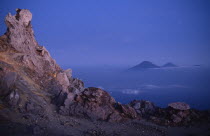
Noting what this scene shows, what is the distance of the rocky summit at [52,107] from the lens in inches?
491

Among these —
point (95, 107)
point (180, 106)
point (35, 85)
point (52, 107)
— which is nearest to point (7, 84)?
point (35, 85)

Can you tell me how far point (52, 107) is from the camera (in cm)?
1645

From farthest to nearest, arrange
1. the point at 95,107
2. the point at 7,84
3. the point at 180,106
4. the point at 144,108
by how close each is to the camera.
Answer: the point at 144,108, the point at 180,106, the point at 95,107, the point at 7,84

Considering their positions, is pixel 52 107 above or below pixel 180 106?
above

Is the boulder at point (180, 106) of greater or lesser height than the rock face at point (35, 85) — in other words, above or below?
below

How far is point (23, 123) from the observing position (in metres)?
11.8

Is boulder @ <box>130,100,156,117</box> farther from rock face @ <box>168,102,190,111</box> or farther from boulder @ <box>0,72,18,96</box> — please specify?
boulder @ <box>0,72,18,96</box>

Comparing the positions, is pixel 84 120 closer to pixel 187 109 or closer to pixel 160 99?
pixel 187 109

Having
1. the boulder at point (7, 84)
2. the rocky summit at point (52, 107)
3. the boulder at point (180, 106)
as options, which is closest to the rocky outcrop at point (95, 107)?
the rocky summit at point (52, 107)

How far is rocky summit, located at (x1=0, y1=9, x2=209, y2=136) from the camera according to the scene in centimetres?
1246

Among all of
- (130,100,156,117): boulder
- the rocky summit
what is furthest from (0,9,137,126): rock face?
(130,100,156,117): boulder

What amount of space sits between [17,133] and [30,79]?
403 inches

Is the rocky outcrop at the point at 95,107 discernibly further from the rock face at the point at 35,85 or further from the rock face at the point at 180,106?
the rock face at the point at 180,106

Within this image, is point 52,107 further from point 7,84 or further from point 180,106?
point 180,106
